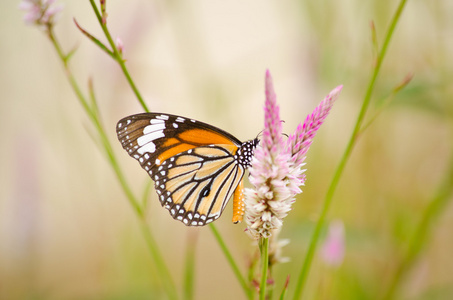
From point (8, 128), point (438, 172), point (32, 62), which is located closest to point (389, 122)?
point (438, 172)

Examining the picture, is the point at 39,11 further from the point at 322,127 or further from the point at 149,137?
the point at 322,127

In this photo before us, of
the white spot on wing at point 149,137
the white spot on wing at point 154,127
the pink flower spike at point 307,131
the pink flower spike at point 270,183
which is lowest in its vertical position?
the pink flower spike at point 270,183

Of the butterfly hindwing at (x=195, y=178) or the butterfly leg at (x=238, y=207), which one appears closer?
the butterfly leg at (x=238, y=207)

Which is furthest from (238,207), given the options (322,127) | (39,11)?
(322,127)

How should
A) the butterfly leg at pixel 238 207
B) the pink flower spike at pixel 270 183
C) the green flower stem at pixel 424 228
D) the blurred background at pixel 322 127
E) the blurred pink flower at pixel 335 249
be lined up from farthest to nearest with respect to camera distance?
the blurred background at pixel 322 127
the green flower stem at pixel 424 228
the blurred pink flower at pixel 335 249
the butterfly leg at pixel 238 207
the pink flower spike at pixel 270 183

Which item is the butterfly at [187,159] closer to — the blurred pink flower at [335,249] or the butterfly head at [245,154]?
the butterfly head at [245,154]

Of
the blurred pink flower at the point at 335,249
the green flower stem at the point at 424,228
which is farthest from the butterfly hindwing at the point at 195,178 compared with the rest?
the green flower stem at the point at 424,228

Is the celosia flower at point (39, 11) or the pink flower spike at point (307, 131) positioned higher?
the celosia flower at point (39, 11)
